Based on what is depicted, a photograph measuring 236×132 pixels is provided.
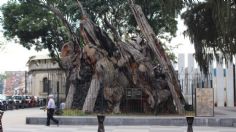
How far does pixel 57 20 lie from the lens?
45.7 m

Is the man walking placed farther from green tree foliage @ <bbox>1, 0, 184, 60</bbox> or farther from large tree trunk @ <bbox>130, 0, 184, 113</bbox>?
Result: green tree foliage @ <bbox>1, 0, 184, 60</bbox>

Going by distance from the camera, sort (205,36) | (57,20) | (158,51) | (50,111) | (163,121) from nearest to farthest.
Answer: (50,111)
(163,121)
(205,36)
(158,51)
(57,20)

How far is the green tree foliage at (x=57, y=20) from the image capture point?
121 ft

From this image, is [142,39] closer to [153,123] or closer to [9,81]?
[153,123]

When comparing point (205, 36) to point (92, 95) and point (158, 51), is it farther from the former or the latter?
point (92, 95)

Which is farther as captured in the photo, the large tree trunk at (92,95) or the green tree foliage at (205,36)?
the large tree trunk at (92,95)

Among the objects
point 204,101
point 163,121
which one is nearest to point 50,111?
point 163,121

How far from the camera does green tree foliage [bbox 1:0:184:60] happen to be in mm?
36750

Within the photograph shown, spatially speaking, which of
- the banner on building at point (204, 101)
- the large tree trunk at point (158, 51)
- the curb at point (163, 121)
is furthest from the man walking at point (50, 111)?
the banner on building at point (204, 101)

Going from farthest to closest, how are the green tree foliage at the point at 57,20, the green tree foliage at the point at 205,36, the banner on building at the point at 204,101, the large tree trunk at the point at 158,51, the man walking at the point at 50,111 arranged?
the green tree foliage at the point at 57,20 → the large tree trunk at the point at 158,51 → the banner on building at the point at 204,101 → the man walking at the point at 50,111 → the green tree foliage at the point at 205,36

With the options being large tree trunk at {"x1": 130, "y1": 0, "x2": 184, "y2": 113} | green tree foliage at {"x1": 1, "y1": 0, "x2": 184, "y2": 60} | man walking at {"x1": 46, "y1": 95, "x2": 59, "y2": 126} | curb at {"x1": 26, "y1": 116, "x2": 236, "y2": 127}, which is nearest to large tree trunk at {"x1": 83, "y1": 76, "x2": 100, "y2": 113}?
curb at {"x1": 26, "y1": 116, "x2": 236, "y2": 127}

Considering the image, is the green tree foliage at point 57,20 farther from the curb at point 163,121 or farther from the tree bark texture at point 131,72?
the curb at point 163,121

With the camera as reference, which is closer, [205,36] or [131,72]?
[205,36]

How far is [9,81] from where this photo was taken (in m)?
138
